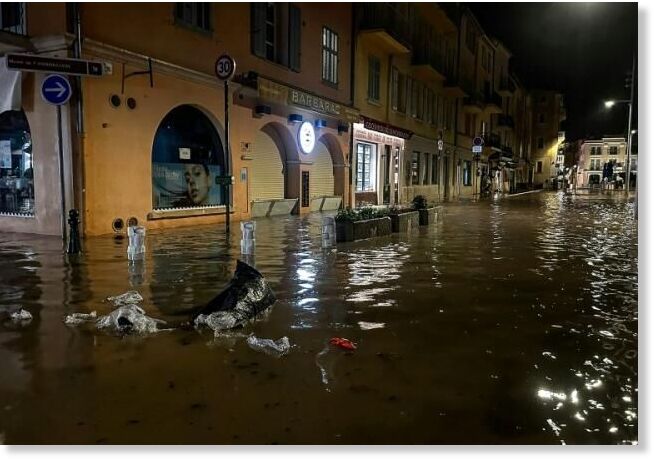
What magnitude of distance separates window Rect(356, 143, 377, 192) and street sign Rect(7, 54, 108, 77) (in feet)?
54.2

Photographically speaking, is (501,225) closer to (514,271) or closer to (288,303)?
(514,271)

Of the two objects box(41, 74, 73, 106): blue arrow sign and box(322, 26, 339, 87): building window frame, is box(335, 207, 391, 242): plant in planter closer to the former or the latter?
box(41, 74, 73, 106): blue arrow sign

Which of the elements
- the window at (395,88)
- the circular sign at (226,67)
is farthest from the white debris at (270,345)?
the window at (395,88)

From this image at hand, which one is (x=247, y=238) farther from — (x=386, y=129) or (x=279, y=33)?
(x=386, y=129)

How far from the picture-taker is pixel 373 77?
25797mm

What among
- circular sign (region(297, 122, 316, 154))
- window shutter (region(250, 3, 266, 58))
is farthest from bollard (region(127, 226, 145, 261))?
circular sign (region(297, 122, 316, 154))

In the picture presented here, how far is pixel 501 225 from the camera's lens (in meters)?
16.5

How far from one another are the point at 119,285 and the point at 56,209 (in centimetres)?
589

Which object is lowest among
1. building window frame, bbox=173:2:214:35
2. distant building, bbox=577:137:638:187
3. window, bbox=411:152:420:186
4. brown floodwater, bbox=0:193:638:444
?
brown floodwater, bbox=0:193:638:444

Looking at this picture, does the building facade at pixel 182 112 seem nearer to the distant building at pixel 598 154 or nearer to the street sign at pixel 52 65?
the street sign at pixel 52 65

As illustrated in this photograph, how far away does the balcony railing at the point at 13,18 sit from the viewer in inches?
468

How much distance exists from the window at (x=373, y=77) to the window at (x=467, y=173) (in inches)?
700

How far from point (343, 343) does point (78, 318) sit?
8.79 feet

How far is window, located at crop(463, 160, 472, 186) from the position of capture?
42425 mm
